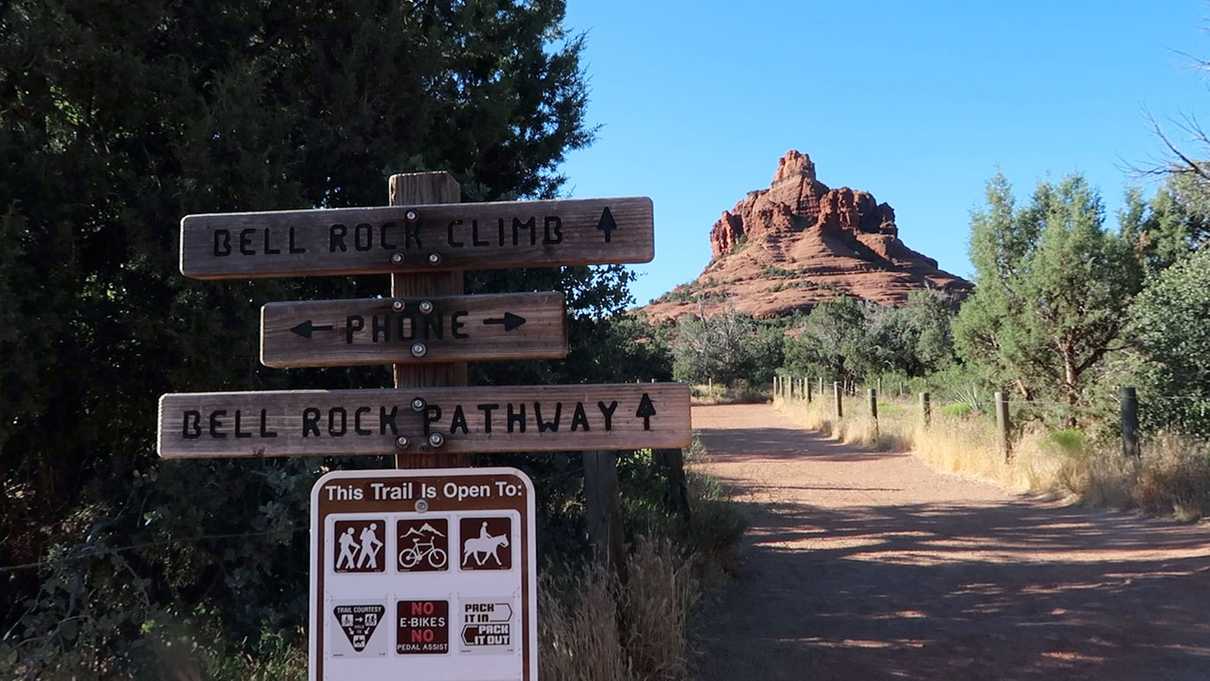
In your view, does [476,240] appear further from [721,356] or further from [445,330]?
[721,356]

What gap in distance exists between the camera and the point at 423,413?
2.79 m

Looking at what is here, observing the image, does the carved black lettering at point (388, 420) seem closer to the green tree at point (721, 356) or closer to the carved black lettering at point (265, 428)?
the carved black lettering at point (265, 428)

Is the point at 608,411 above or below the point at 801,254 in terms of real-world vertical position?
below

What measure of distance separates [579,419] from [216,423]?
116 centimetres

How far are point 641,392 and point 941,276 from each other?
5012 inches

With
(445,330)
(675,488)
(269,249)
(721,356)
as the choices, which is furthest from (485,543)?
(721,356)

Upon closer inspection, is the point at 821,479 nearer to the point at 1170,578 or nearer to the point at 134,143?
the point at 1170,578

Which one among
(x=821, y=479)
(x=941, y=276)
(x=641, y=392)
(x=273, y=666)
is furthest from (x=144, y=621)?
(x=941, y=276)

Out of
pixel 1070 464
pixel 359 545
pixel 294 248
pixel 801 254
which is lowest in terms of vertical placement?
pixel 1070 464

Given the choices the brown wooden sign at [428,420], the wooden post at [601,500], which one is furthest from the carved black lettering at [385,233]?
the wooden post at [601,500]

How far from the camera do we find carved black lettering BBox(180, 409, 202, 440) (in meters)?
2.84

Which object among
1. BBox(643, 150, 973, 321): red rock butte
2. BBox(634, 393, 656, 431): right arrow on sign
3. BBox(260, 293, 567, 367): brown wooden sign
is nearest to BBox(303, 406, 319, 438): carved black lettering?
BBox(260, 293, 567, 367): brown wooden sign

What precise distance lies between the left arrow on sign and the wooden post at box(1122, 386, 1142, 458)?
9.89 meters

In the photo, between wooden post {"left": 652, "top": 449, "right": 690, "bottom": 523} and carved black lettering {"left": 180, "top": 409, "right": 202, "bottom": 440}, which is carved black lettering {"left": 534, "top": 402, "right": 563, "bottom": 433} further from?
wooden post {"left": 652, "top": 449, "right": 690, "bottom": 523}
